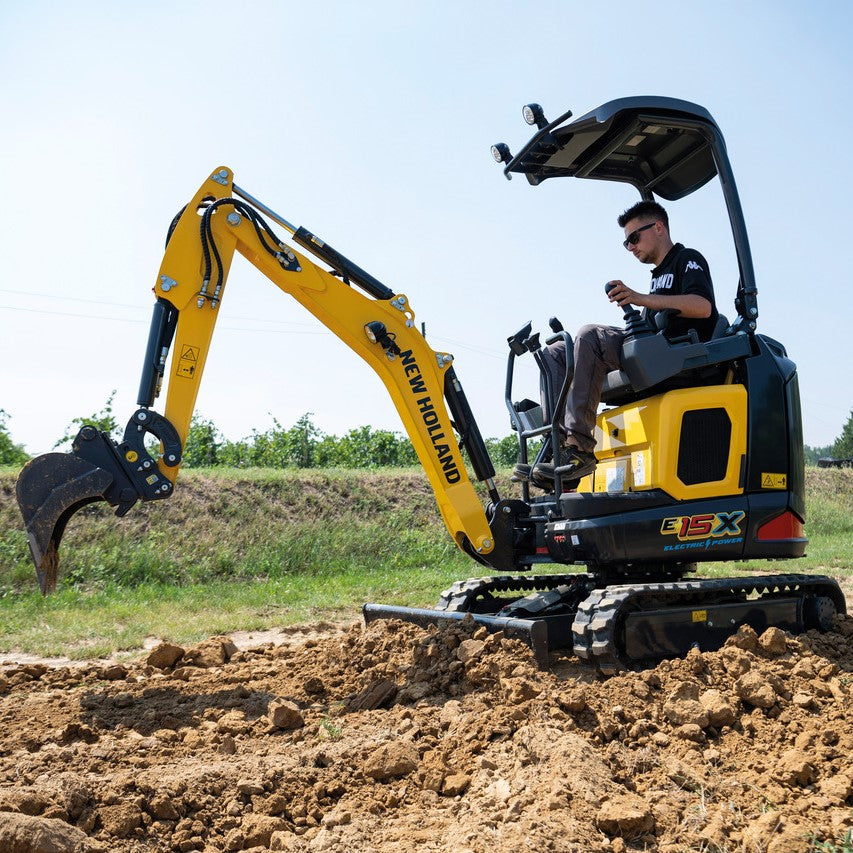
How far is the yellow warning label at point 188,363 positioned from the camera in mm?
5078

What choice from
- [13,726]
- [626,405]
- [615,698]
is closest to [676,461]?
[626,405]

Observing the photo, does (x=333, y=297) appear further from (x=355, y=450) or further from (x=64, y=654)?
(x=355, y=450)

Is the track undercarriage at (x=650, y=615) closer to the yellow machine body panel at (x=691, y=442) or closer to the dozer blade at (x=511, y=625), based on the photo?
the dozer blade at (x=511, y=625)

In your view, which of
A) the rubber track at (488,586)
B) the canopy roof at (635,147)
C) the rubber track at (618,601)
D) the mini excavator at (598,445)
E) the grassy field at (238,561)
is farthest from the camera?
the grassy field at (238,561)

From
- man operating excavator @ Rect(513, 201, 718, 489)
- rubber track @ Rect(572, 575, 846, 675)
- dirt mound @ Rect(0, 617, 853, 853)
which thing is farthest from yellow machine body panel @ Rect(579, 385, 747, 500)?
dirt mound @ Rect(0, 617, 853, 853)

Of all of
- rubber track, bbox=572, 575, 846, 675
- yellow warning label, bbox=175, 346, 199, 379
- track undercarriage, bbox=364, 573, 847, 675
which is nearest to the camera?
rubber track, bbox=572, 575, 846, 675

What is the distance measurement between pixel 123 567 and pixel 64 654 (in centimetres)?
372

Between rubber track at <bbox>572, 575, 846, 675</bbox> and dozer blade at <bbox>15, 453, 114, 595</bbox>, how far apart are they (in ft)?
9.11

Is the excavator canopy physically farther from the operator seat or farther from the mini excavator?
the operator seat

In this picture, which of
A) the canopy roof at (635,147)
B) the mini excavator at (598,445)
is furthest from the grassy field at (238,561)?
the canopy roof at (635,147)

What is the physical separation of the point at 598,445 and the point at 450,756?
8.06 feet

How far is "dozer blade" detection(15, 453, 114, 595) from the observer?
4.67m

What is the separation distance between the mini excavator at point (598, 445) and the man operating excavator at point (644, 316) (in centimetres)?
11

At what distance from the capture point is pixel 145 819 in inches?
125
